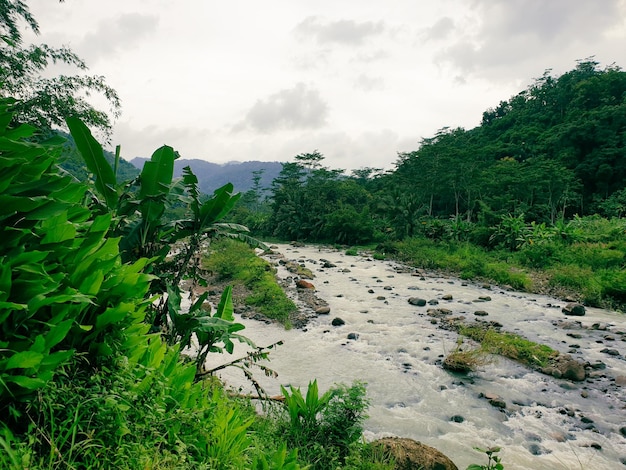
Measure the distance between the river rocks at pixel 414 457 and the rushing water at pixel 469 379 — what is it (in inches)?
38.3

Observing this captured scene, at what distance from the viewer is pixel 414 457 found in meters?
3.93

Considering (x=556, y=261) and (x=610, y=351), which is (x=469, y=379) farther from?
(x=556, y=261)

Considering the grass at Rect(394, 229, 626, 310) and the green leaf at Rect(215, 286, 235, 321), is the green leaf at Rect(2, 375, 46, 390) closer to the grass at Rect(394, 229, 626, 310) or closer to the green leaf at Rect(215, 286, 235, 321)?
the green leaf at Rect(215, 286, 235, 321)

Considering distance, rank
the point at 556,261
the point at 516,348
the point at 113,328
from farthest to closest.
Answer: the point at 556,261 → the point at 516,348 → the point at 113,328

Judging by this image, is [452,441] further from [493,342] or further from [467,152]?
[467,152]

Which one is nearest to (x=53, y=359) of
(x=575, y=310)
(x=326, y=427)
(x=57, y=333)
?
(x=57, y=333)

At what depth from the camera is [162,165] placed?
409 cm

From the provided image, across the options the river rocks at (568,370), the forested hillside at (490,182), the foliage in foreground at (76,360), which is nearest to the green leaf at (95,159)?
the foliage in foreground at (76,360)

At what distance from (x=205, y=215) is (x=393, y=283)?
12490mm

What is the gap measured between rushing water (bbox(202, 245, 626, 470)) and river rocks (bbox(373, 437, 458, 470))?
974 millimetres

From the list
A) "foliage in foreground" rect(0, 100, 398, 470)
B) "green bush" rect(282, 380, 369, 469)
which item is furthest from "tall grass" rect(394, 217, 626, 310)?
"foliage in foreground" rect(0, 100, 398, 470)

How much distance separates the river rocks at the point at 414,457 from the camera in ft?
12.6

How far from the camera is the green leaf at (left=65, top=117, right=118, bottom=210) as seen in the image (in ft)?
12.0

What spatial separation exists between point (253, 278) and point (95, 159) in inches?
449
